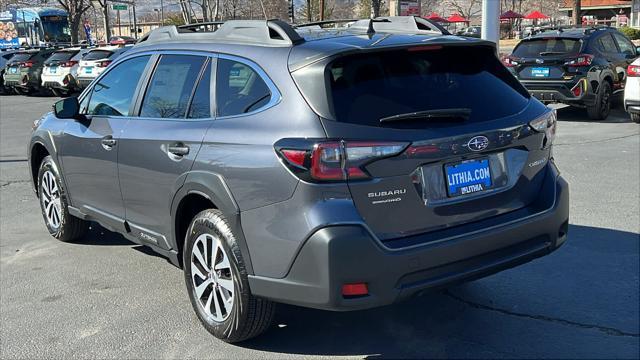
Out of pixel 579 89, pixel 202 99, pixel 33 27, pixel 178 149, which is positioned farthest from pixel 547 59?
pixel 33 27

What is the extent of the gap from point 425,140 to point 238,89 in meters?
1.16

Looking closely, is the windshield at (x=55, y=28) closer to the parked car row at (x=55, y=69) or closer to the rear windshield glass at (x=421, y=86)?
the parked car row at (x=55, y=69)

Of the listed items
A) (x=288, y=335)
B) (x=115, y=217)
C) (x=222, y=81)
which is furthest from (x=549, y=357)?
(x=115, y=217)

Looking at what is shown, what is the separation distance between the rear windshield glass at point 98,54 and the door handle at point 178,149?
756 inches

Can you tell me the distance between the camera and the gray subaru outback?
10.4 feet

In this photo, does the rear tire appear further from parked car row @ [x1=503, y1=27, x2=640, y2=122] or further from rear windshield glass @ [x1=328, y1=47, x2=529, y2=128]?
rear windshield glass @ [x1=328, y1=47, x2=529, y2=128]

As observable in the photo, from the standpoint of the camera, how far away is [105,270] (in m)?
5.28

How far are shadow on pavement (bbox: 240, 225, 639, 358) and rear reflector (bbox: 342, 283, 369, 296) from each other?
1.85 ft

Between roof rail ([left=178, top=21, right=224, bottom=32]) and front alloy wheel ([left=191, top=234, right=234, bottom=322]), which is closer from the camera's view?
front alloy wheel ([left=191, top=234, right=234, bottom=322])

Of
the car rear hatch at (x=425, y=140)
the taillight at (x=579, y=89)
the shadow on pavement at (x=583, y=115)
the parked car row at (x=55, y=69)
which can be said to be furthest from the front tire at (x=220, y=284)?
the parked car row at (x=55, y=69)

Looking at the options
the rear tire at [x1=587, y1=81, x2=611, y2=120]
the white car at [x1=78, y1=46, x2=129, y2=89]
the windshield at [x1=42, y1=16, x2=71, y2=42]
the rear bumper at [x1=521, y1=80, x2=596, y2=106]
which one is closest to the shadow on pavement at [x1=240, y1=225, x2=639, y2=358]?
the rear bumper at [x1=521, y1=80, x2=596, y2=106]

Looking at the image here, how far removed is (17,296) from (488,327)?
131 inches

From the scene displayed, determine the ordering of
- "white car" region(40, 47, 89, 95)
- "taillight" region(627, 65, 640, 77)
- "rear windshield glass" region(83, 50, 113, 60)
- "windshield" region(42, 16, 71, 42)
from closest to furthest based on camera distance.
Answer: "taillight" region(627, 65, 640, 77), "rear windshield glass" region(83, 50, 113, 60), "white car" region(40, 47, 89, 95), "windshield" region(42, 16, 71, 42)

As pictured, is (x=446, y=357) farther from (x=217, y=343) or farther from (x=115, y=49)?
(x=115, y=49)
